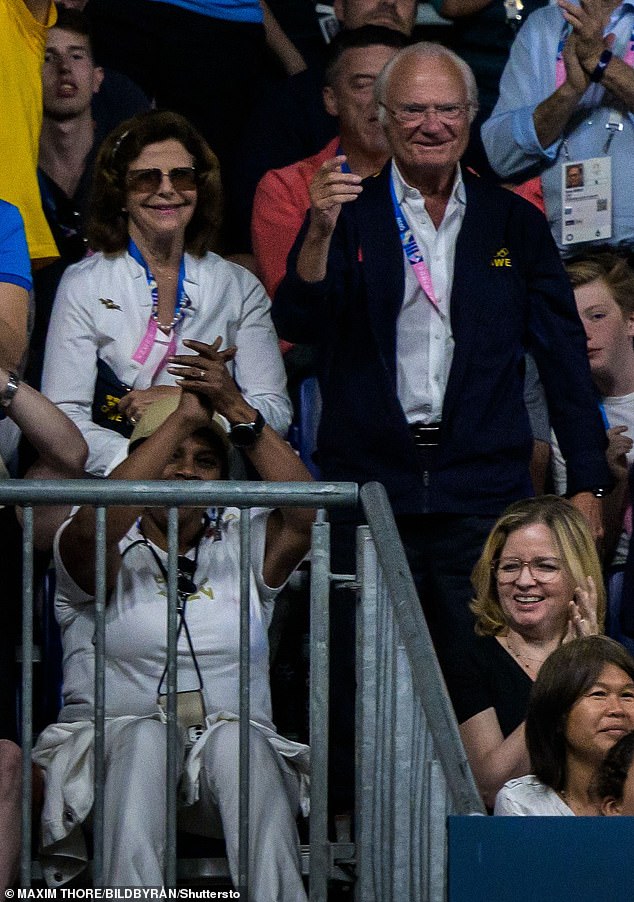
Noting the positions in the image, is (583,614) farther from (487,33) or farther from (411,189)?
(487,33)

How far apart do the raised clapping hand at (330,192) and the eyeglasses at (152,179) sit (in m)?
0.80

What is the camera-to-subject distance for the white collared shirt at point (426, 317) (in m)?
5.41

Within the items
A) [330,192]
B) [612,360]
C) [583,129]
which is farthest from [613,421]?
[330,192]

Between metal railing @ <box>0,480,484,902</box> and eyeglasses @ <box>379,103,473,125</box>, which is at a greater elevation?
eyeglasses @ <box>379,103,473,125</box>

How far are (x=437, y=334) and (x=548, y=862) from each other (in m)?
2.30

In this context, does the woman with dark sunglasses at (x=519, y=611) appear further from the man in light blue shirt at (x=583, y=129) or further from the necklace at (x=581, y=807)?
the man in light blue shirt at (x=583, y=129)

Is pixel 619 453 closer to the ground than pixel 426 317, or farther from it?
closer to the ground

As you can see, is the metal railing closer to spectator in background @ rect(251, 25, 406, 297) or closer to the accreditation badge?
spectator in background @ rect(251, 25, 406, 297)

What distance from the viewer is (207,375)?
5.00 metres

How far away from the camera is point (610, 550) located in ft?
19.1

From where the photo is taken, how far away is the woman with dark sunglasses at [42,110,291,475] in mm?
5656

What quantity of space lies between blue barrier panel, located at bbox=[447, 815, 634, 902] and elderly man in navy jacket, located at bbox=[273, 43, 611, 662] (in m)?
1.74

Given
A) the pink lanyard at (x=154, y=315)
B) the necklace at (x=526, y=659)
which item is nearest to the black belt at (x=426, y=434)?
the necklace at (x=526, y=659)

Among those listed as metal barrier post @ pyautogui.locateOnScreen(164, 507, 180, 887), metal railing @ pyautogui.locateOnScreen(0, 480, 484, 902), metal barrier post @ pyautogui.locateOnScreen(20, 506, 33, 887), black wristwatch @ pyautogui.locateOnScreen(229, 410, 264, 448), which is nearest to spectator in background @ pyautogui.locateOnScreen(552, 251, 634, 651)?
black wristwatch @ pyautogui.locateOnScreen(229, 410, 264, 448)
